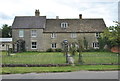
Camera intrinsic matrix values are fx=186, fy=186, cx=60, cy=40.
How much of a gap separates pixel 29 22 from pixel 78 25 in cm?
1153

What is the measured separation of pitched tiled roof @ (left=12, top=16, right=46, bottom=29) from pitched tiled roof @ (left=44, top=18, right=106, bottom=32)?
5.15 feet

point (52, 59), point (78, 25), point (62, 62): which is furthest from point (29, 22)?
point (62, 62)

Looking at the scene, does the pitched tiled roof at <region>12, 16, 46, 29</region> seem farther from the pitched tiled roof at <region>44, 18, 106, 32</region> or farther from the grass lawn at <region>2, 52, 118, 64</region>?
the grass lawn at <region>2, 52, 118, 64</region>

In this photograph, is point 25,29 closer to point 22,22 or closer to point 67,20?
point 22,22

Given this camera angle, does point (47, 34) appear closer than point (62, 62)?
No

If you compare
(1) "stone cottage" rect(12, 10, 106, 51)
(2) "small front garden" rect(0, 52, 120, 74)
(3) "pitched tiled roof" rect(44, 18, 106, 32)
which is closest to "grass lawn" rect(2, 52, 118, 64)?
(2) "small front garden" rect(0, 52, 120, 74)

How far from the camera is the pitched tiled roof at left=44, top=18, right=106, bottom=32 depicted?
139 ft

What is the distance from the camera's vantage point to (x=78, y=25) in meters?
43.8

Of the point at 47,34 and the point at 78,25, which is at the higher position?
the point at 78,25

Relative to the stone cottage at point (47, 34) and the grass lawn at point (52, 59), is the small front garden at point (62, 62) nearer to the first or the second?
the grass lawn at point (52, 59)

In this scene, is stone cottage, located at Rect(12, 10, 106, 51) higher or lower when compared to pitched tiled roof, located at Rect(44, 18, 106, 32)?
lower

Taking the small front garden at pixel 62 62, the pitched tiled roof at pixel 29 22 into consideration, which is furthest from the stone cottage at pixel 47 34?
the small front garden at pixel 62 62

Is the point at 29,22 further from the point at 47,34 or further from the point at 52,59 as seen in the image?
the point at 52,59

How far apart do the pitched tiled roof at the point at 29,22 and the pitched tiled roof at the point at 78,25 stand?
1.57 metres
